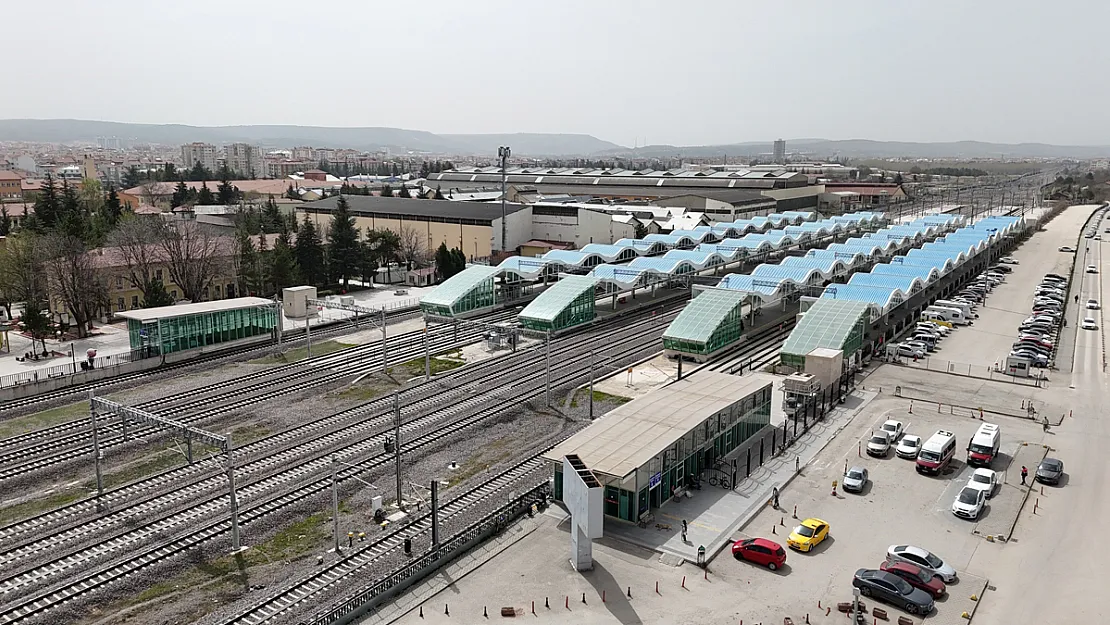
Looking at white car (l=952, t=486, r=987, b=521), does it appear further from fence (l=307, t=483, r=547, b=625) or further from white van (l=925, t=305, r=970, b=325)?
white van (l=925, t=305, r=970, b=325)

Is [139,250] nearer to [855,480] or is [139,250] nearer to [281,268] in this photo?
[281,268]

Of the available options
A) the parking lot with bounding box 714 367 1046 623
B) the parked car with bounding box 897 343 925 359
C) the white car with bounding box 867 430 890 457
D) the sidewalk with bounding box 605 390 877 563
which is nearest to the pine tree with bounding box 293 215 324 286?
the parked car with bounding box 897 343 925 359

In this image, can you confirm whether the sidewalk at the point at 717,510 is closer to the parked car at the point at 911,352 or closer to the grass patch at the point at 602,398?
the grass patch at the point at 602,398

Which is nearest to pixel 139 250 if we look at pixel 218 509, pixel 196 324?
pixel 196 324

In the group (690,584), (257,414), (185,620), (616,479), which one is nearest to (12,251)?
(257,414)

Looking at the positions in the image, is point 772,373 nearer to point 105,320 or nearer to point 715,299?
point 715,299
